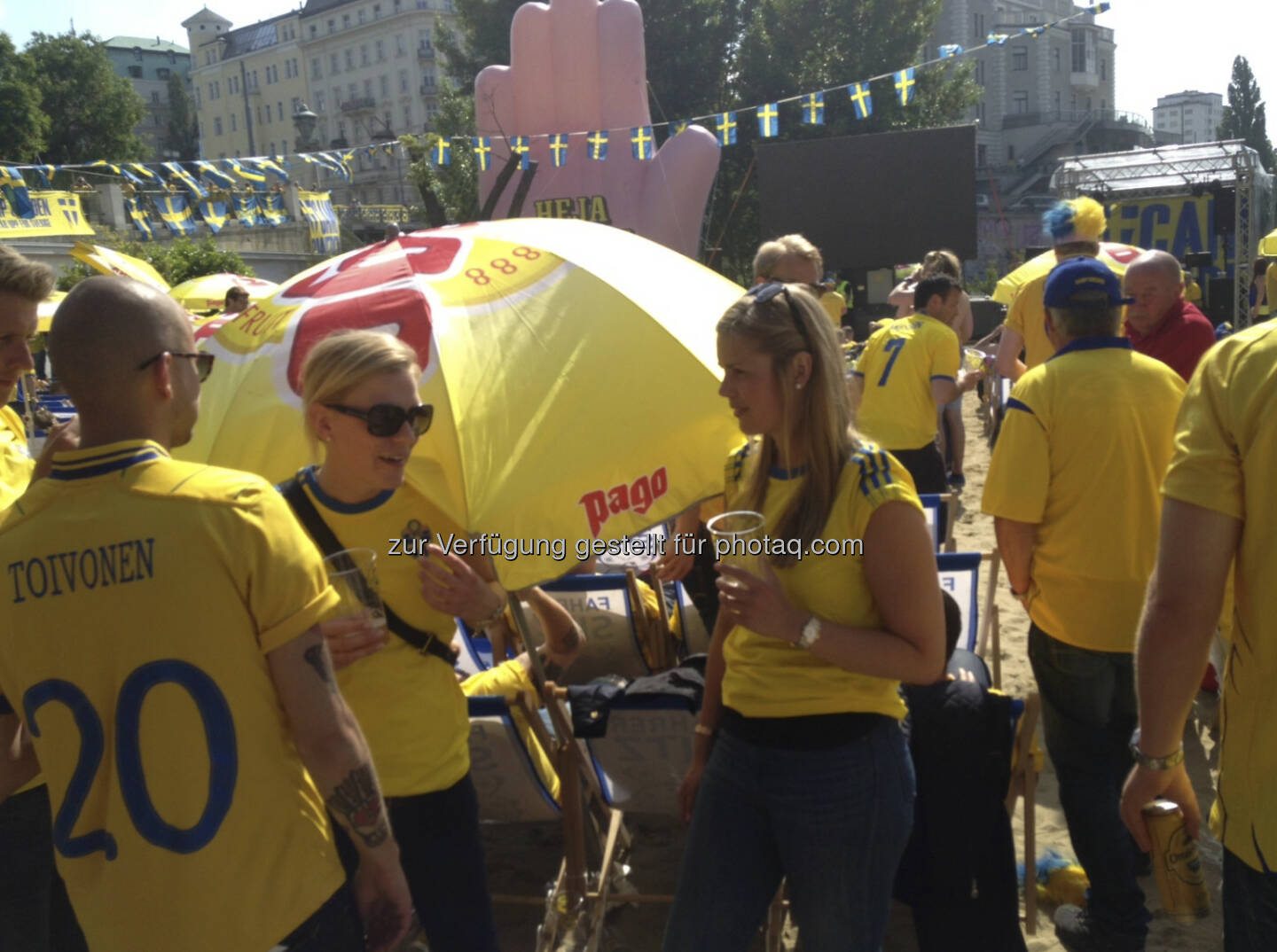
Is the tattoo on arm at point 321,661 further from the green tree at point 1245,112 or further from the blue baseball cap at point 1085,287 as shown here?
the green tree at point 1245,112

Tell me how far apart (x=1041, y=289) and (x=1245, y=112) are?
205 ft

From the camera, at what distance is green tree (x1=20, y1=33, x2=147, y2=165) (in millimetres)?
48875

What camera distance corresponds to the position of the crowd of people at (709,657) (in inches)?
59.1

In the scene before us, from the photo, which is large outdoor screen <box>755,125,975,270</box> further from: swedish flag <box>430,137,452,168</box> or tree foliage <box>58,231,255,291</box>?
tree foliage <box>58,231,255,291</box>

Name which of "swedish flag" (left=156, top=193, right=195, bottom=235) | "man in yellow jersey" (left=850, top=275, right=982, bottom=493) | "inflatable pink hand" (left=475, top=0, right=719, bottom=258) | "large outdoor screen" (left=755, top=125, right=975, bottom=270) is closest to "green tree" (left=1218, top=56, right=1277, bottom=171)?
"large outdoor screen" (left=755, top=125, right=975, bottom=270)

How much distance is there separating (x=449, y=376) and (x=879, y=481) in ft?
3.49

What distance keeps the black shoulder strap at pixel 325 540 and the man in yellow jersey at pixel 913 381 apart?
3.51 m

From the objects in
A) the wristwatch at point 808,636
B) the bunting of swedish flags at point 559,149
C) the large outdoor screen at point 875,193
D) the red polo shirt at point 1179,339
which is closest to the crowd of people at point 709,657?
the wristwatch at point 808,636

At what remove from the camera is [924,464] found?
5.46 meters

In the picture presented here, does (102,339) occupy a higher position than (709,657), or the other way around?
(102,339)

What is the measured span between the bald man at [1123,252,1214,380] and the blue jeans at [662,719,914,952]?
299 centimetres

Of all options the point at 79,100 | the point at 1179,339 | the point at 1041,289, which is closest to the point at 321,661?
the point at 1179,339

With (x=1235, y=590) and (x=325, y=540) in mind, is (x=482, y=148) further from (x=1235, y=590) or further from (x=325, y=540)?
(x=1235, y=590)

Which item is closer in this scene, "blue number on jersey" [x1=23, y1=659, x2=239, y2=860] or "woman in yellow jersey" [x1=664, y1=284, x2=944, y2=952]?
"blue number on jersey" [x1=23, y1=659, x2=239, y2=860]
